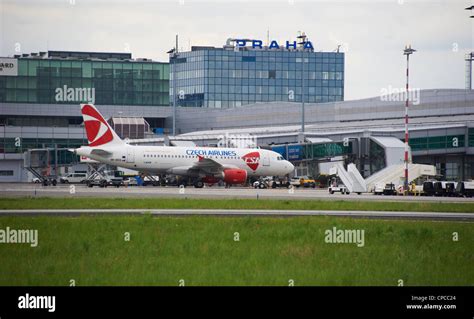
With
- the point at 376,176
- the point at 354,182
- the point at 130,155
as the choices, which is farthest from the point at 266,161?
the point at 354,182

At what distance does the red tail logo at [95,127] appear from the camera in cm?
8994

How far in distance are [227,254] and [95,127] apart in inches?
2474

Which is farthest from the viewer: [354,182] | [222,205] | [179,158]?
[179,158]

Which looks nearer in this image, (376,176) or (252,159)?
(376,176)

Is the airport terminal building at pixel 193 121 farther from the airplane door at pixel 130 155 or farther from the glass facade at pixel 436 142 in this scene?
the airplane door at pixel 130 155

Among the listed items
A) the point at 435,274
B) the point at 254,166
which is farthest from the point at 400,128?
the point at 435,274

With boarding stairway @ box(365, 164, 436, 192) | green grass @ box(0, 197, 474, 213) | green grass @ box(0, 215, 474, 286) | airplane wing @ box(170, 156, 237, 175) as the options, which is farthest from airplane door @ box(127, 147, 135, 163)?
green grass @ box(0, 215, 474, 286)

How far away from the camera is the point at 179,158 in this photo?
94562 mm

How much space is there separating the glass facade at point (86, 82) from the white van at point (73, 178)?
77.4 feet

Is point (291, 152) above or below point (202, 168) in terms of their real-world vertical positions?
above

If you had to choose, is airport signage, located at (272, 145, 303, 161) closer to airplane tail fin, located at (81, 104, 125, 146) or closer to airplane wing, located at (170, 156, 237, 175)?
airplane wing, located at (170, 156, 237, 175)

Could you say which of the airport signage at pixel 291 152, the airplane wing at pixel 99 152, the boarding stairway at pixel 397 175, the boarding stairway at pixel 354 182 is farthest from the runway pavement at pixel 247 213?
the airport signage at pixel 291 152

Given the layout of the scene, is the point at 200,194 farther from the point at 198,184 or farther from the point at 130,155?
the point at 198,184

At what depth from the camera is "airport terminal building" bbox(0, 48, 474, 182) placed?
102562 mm
